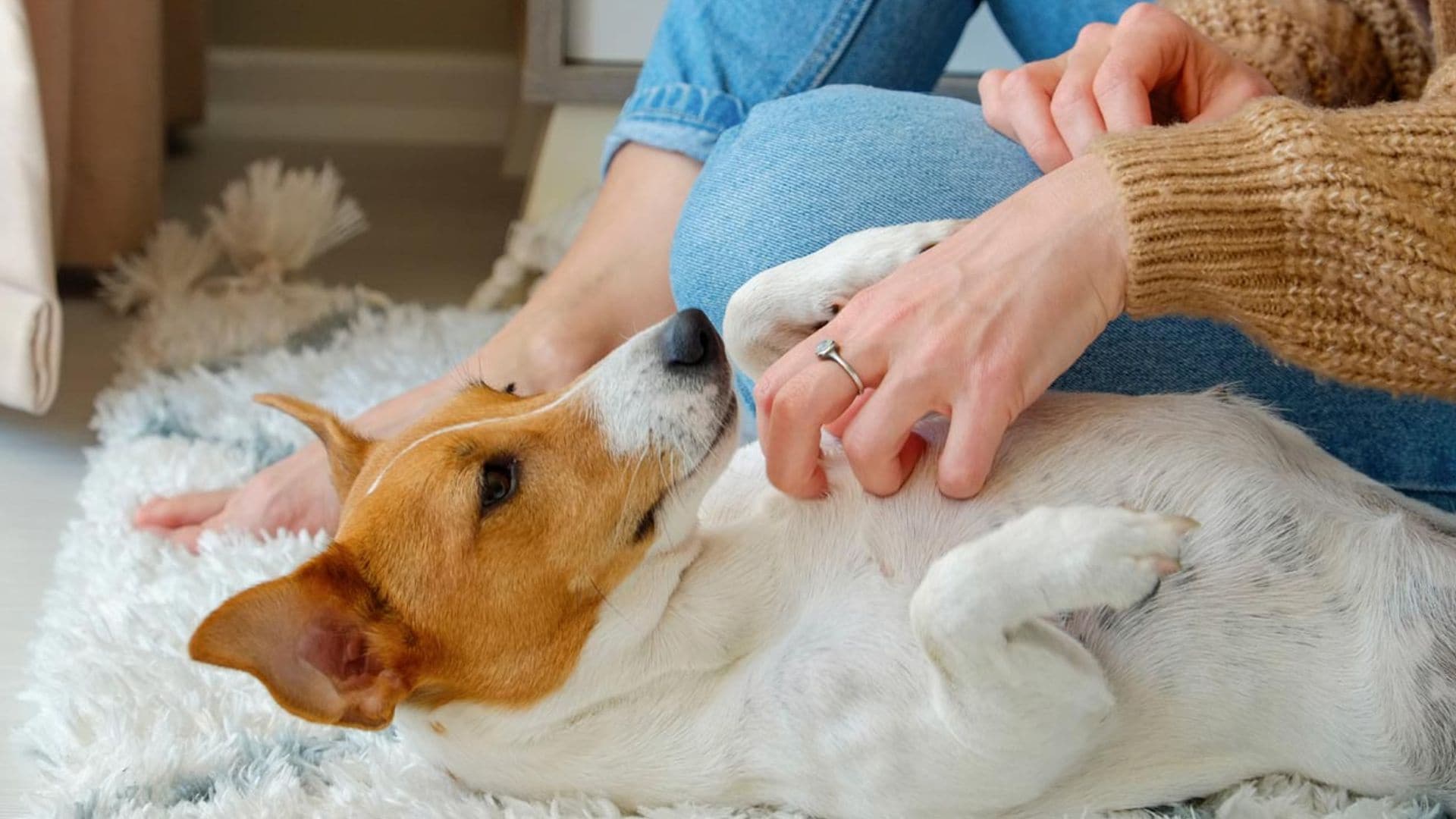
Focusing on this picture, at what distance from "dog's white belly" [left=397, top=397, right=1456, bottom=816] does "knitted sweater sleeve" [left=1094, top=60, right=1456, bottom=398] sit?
0.37ft

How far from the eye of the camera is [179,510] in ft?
6.01

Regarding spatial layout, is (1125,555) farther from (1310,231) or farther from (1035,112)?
(1035,112)

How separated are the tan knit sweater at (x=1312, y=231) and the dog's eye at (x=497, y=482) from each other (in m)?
0.52

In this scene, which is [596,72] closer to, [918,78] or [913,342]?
[918,78]

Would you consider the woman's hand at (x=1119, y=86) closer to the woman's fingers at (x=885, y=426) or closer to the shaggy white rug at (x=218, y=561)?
the woman's fingers at (x=885, y=426)

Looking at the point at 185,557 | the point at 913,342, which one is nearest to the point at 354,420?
the point at 185,557

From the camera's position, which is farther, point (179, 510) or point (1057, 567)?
point (179, 510)

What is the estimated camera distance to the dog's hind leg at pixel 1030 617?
1.01 metres

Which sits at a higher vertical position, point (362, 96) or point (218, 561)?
point (218, 561)

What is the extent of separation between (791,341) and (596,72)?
131cm

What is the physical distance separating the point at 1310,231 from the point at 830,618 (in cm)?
47

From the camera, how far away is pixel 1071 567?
1.01 m

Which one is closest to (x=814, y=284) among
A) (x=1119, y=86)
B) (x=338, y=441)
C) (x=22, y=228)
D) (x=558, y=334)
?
(x=1119, y=86)

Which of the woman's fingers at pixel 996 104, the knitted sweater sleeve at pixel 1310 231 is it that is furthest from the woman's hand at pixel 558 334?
the knitted sweater sleeve at pixel 1310 231
